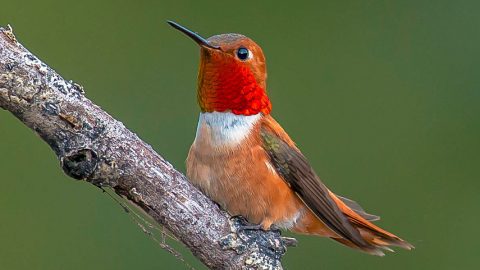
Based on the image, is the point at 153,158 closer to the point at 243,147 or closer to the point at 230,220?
the point at 230,220

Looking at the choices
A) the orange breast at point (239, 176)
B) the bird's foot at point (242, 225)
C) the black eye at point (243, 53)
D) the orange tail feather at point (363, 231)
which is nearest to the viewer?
the bird's foot at point (242, 225)

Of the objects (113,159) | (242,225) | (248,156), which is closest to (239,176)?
(248,156)

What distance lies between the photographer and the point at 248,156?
8.02ft

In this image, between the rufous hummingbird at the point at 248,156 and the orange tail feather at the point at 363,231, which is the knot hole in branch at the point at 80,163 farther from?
the orange tail feather at the point at 363,231

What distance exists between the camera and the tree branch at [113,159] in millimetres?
1842

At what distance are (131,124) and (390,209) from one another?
1.16 meters

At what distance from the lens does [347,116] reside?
11.9 feet

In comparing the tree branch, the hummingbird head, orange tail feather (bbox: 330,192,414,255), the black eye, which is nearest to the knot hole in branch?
the tree branch

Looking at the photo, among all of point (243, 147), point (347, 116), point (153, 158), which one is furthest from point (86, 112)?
point (347, 116)

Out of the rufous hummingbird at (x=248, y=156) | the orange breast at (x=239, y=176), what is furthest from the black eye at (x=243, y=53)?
the orange breast at (x=239, y=176)

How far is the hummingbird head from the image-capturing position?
244 centimetres

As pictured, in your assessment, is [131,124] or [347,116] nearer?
[131,124]

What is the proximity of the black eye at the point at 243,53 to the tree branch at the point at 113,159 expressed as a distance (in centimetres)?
55

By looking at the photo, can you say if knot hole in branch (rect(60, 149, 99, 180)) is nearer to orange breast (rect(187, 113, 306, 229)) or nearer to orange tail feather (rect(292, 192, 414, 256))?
orange breast (rect(187, 113, 306, 229))
